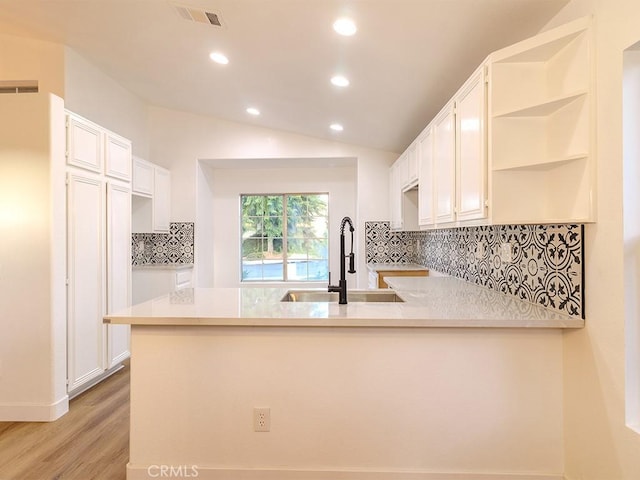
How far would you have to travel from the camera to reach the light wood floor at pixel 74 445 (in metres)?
1.95

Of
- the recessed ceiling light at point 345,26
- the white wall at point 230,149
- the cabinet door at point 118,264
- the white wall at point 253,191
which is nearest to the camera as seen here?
the recessed ceiling light at point 345,26

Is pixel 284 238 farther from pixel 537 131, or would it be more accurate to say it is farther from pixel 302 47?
pixel 537 131

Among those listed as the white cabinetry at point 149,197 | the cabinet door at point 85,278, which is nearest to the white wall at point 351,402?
the cabinet door at point 85,278

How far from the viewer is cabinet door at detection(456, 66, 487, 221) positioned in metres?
1.80

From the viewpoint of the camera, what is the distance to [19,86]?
3.48 m

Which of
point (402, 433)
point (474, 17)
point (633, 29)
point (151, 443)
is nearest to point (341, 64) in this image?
point (474, 17)

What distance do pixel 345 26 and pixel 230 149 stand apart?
3144mm

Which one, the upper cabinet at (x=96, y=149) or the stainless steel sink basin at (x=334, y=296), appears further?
the upper cabinet at (x=96, y=149)

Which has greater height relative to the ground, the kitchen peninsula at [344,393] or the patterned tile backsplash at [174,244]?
the patterned tile backsplash at [174,244]

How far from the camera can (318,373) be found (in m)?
1.75

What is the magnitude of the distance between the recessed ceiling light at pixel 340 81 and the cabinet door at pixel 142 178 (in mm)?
2450

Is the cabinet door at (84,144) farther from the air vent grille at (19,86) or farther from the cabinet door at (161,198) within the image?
the cabinet door at (161,198)

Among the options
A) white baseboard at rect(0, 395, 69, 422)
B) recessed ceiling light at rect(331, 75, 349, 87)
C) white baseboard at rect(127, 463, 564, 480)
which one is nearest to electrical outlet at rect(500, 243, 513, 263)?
white baseboard at rect(127, 463, 564, 480)

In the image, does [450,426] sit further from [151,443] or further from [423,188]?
[423,188]
